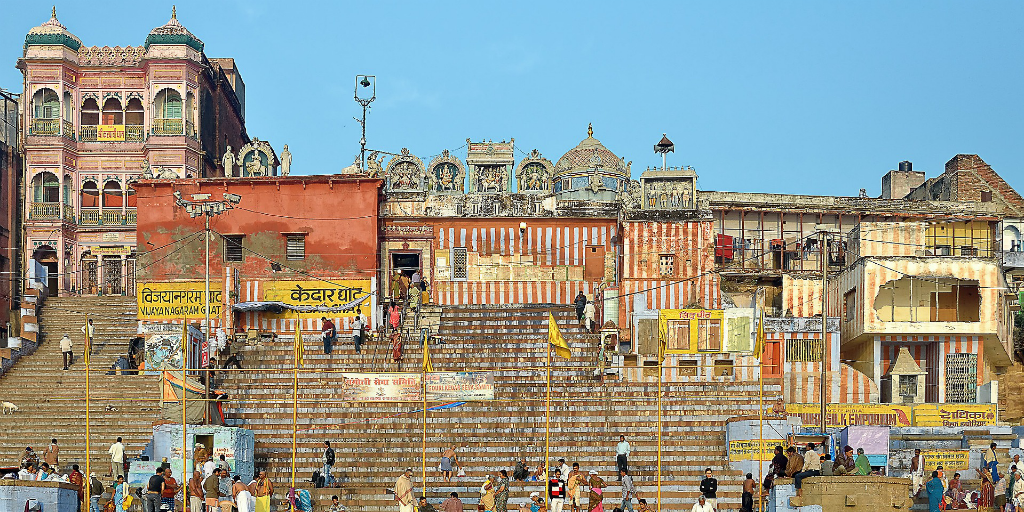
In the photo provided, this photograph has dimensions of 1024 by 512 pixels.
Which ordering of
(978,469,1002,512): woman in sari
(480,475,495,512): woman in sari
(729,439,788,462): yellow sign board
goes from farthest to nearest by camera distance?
(729,439,788,462): yellow sign board < (978,469,1002,512): woman in sari < (480,475,495,512): woman in sari

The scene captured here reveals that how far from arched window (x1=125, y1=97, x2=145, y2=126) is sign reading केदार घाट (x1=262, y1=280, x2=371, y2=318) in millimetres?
12474

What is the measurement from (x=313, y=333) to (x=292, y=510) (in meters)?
15.4

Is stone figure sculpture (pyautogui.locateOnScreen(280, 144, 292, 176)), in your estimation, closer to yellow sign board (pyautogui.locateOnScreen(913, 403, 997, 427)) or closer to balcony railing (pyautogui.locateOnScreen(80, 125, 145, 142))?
balcony railing (pyautogui.locateOnScreen(80, 125, 145, 142))

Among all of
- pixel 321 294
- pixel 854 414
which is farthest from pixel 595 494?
pixel 321 294

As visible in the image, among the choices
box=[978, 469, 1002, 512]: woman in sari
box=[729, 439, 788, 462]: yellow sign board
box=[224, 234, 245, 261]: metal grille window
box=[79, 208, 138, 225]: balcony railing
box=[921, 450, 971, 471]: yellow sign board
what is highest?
box=[79, 208, 138, 225]: balcony railing

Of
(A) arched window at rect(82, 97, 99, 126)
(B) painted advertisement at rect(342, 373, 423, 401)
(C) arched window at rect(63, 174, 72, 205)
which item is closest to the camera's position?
(B) painted advertisement at rect(342, 373, 423, 401)

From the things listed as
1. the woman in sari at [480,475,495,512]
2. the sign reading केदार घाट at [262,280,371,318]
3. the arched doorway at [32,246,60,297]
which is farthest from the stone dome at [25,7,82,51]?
the woman in sari at [480,475,495,512]

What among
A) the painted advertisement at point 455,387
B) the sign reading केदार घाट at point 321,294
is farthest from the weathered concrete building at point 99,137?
the painted advertisement at point 455,387

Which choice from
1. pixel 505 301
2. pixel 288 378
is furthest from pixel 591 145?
pixel 288 378

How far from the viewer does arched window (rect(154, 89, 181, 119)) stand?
194 feet

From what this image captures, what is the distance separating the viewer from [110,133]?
5938 centimetres

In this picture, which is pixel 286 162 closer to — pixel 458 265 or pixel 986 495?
pixel 458 265

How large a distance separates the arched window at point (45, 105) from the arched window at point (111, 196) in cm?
315

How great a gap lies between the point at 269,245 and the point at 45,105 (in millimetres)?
13010
